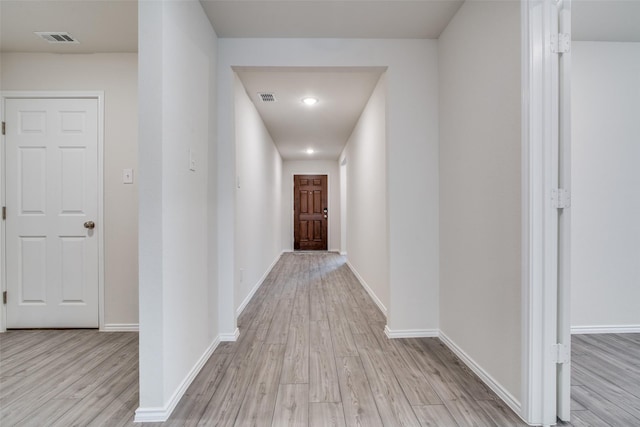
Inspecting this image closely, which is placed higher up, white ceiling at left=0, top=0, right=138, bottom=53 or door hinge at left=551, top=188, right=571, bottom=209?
white ceiling at left=0, top=0, right=138, bottom=53

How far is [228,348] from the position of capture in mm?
2244

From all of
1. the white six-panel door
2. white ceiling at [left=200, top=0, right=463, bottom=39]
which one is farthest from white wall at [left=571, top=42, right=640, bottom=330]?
the white six-panel door

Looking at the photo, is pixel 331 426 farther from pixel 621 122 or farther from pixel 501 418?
pixel 621 122

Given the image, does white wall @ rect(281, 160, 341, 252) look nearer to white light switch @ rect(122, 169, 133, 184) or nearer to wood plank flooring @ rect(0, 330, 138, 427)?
white light switch @ rect(122, 169, 133, 184)

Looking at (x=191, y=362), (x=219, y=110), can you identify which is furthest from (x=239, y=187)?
(x=191, y=362)

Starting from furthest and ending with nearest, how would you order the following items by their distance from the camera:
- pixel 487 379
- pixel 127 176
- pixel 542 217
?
pixel 127 176 → pixel 487 379 → pixel 542 217

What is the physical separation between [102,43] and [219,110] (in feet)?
3.58

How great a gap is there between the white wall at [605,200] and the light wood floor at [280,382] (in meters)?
0.31

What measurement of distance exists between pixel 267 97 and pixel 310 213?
4.46 meters

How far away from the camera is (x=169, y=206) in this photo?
1533 mm

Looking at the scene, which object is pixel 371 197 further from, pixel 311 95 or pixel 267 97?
pixel 267 97

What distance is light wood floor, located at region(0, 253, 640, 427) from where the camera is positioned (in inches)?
58.4

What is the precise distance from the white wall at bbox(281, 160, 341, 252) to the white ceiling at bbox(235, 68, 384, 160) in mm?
1793

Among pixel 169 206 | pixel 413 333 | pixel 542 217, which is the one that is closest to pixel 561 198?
pixel 542 217
